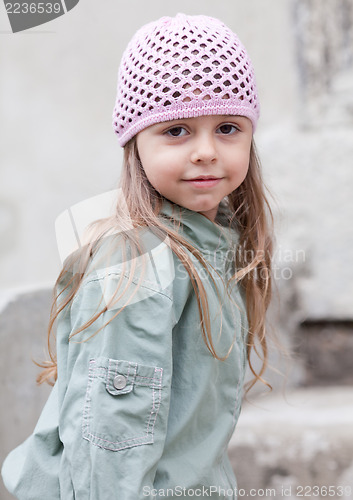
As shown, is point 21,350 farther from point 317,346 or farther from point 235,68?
point 317,346

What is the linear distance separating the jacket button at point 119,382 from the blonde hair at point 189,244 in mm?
85

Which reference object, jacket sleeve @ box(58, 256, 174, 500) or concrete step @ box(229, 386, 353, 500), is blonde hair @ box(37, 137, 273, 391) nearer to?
jacket sleeve @ box(58, 256, 174, 500)

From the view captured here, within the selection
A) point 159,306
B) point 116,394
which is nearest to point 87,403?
point 116,394

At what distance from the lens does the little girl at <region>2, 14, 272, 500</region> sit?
0.90 meters

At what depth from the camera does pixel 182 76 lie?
103cm

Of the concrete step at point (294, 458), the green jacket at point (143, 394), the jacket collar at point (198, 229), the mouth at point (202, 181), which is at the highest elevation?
the mouth at point (202, 181)

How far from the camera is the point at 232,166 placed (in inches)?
42.6

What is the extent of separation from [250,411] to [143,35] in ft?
3.45

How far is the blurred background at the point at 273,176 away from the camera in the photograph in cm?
153

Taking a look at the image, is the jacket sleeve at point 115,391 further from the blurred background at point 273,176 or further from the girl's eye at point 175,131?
the blurred background at point 273,176

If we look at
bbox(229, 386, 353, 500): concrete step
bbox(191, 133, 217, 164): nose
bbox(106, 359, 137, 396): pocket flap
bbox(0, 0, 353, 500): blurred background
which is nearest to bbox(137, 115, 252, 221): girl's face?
bbox(191, 133, 217, 164): nose

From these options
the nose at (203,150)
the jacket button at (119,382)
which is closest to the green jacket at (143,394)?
the jacket button at (119,382)

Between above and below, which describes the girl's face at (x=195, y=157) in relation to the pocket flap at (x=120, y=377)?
above

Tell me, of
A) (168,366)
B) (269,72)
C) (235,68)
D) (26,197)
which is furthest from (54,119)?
(168,366)
